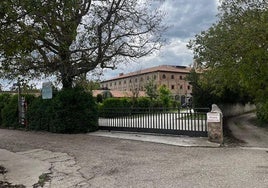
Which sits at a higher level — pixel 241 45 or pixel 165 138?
pixel 241 45

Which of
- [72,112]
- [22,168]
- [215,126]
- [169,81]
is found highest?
[169,81]

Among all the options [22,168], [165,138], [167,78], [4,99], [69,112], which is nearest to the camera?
[22,168]

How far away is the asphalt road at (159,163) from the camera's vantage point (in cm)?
729

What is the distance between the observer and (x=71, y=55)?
17500 millimetres

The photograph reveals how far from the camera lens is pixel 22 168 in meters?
9.07

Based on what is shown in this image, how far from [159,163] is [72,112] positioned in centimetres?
864

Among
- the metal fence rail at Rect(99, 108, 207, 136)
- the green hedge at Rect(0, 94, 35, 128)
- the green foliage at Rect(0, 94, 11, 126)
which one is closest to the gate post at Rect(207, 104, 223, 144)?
the metal fence rail at Rect(99, 108, 207, 136)

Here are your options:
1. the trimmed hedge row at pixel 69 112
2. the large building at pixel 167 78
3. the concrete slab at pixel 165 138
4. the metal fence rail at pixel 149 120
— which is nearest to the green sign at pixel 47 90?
the trimmed hedge row at pixel 69 112

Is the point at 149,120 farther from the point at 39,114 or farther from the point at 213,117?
the point at 39,114

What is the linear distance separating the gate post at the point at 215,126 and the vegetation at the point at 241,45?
9.65 feet

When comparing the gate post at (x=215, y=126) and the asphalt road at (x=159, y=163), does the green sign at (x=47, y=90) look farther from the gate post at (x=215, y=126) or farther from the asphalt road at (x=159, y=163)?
the gate post at (x=215, y=126)

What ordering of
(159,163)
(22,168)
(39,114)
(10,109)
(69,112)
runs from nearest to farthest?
(22,168), (159,163), (69,112), (39,114), (10,109)

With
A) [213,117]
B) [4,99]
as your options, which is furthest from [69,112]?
[4,99]

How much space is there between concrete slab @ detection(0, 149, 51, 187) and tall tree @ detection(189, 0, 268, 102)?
8.90 m
